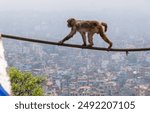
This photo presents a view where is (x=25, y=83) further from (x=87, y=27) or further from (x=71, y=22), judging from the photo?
(x=71, y=22)

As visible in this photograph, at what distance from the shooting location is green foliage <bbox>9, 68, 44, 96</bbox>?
151 feet

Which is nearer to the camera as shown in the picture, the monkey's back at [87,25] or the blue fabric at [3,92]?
the blue fabric at [3,92]

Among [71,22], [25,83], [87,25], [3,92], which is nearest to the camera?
[3,92]

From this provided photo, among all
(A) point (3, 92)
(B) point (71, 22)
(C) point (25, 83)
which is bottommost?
(C) point (25, 83)

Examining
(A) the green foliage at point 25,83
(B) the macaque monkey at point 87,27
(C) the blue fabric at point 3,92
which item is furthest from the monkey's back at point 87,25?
(A) the green foliage at point 25,83

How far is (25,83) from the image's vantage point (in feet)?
158

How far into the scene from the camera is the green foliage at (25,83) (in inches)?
1817

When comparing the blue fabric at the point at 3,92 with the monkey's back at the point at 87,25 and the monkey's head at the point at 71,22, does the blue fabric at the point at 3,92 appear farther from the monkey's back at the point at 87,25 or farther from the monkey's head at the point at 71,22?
the monkey's back at the point at 87,25

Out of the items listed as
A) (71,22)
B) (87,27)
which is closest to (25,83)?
(87,27)

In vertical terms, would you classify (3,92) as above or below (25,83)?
above

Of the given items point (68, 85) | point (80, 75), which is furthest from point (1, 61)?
point (80, 75)

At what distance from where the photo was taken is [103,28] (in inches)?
564

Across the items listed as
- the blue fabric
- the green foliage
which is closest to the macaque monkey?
the blue fabric

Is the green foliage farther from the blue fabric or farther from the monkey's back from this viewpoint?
A: the blue fabric
